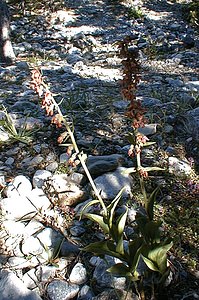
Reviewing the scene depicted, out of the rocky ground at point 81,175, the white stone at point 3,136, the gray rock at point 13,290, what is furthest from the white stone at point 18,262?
the white stone at point 3,136

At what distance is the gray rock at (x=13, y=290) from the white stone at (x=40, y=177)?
90 cm

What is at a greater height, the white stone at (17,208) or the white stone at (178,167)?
the white stone at (17,208)

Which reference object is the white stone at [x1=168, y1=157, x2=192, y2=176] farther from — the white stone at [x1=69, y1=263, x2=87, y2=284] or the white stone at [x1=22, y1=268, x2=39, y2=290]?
the white stone at [x1=22, y1=268, x2=39, y2=290]

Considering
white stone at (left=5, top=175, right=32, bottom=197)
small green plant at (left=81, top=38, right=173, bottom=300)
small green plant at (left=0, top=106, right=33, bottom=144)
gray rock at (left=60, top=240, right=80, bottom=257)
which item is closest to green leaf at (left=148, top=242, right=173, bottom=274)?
small green plant at (left=81, top=38, right=173, bottom=300)

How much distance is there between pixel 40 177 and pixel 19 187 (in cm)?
20

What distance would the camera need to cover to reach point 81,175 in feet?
10.3

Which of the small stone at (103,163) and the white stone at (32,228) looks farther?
the small stone at (103,163)

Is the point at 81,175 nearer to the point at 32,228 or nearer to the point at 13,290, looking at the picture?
the point at 32,228

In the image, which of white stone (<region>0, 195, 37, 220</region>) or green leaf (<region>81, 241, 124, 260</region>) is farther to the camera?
white stone (<region>0, 195, 37, 220</region>)

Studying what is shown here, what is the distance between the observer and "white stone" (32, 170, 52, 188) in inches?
121

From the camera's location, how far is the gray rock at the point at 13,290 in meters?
2.19

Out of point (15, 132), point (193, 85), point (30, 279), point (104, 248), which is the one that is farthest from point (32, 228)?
point (193, 85)

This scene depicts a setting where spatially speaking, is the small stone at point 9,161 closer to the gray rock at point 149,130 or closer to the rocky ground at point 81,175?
the rocky ground at point 81,175

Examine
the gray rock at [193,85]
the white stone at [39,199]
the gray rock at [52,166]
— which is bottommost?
the gray rock at [193,85]
